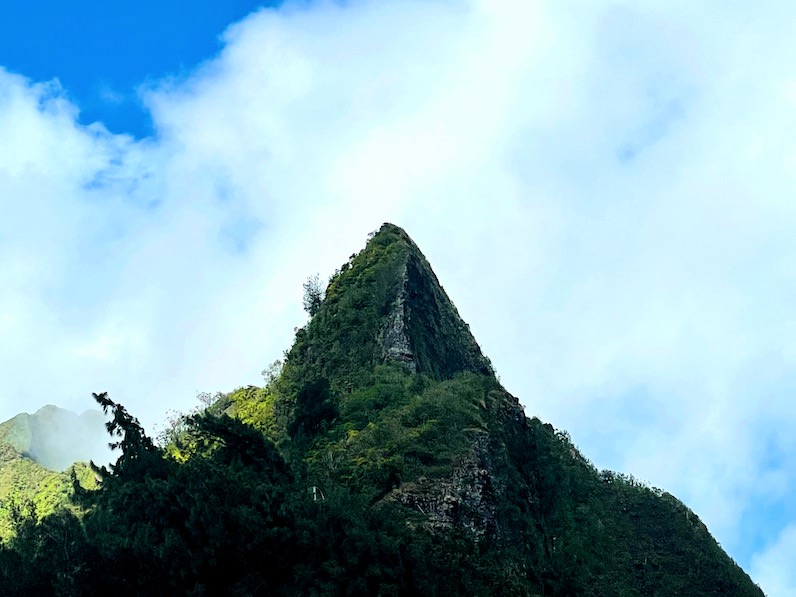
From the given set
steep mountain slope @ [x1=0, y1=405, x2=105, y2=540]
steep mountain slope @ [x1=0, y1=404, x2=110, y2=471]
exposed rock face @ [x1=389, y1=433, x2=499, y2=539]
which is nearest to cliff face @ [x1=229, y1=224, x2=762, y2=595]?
exposed rock face @ [x1=389, y1=433, x2=499, y2=539]

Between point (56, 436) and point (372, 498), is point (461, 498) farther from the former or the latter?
point (56, 436)

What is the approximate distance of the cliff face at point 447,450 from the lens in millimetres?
41812

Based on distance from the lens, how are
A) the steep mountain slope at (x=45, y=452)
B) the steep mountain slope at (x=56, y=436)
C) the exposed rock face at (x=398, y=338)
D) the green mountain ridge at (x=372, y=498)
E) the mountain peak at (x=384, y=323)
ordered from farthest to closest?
1. the steep mountain slope at (x=56, y=436)
2. the steep mountain slope at (x=45, y=452)
3. the mountain peak at (x=384, y=323)
4. the exposed rock face at (x=398, y=338)
5. the green mountain ridge at (x=372, y=498)

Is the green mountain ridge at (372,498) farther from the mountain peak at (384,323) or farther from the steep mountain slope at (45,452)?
the steep mountain slope at (45,452)

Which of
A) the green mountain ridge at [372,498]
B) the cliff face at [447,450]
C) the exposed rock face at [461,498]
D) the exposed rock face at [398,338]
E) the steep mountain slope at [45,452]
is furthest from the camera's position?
the steep mountain slope at [45,452]

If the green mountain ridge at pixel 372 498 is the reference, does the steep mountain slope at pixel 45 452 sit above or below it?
above

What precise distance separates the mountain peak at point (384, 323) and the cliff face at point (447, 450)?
117mm

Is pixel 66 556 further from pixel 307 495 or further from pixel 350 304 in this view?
pixel 350 304

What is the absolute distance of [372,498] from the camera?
40469 millimetres

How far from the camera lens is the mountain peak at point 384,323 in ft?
193

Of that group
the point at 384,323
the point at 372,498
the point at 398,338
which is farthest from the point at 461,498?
the point at 384,323

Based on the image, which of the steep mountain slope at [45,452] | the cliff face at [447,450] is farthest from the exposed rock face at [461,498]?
the steep mountain slope at [45,452]

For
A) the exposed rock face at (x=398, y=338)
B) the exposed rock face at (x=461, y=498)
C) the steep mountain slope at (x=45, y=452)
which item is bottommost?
the exposed rock face at (x=461, y=498)

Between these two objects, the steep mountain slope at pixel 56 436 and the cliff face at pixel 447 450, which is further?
the steep mountain slope at pixel 56 436
